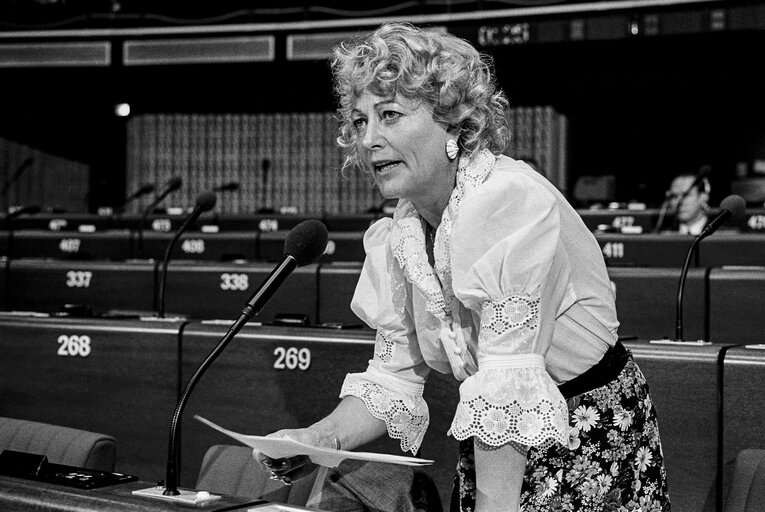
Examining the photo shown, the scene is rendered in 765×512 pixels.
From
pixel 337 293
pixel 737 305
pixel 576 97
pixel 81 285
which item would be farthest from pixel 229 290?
pixel 576 97

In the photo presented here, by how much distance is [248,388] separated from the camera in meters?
2.51

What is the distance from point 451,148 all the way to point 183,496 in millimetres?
597

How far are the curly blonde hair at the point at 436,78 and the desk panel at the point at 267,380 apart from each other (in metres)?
1.09

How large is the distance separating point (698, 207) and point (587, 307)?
5442 mm

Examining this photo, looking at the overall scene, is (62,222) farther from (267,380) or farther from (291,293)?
(267,380)

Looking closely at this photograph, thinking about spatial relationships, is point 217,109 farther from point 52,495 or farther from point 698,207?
point 52,495

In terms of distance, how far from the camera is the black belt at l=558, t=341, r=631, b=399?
4.32 ft

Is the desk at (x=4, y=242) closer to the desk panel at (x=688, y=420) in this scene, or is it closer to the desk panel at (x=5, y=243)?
the desk panel at (x=5, y=243)

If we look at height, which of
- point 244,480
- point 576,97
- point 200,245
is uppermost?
point 576,97

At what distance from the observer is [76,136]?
11.2 meters

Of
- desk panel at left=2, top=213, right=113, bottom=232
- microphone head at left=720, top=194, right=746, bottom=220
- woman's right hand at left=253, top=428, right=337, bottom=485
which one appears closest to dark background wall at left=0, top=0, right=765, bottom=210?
desk panel at left=2, top=213, right=113, bottom=232

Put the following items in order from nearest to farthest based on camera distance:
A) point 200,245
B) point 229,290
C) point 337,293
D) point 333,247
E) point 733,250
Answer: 1. point 337,293
2. point 229,290
3. point 733,250
4. point 333,247
5. point 200,245

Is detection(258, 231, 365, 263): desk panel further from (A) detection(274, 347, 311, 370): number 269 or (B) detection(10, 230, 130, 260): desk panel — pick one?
(A) detection(274, 347, 311, 370): number 269

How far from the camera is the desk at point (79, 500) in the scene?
1.21 meters
